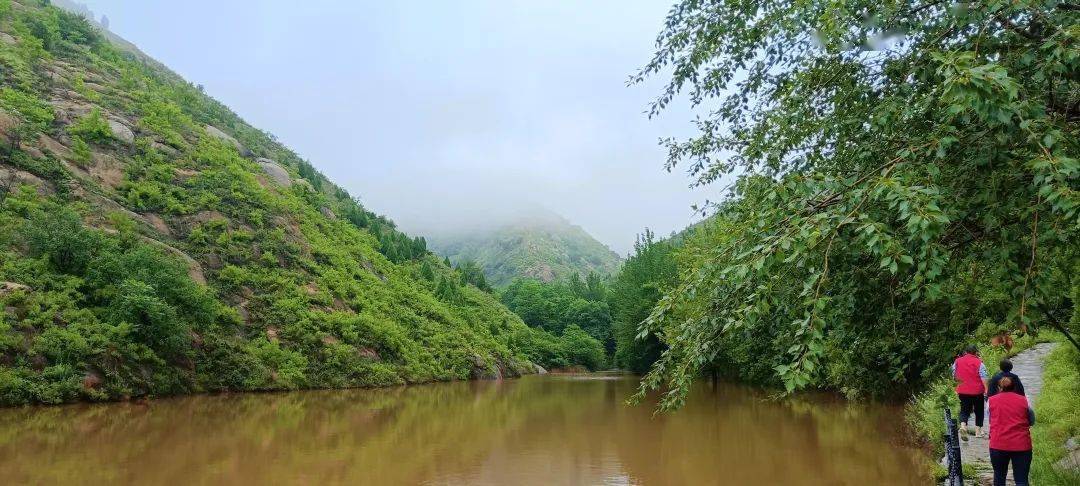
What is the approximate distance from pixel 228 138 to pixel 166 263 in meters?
29.8

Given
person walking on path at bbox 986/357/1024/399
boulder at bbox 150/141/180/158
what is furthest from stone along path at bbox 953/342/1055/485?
boulder at bbox 150/141/180/158

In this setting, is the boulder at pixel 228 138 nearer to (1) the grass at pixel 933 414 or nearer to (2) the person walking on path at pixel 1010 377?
(1) the grass at pixel 933 414

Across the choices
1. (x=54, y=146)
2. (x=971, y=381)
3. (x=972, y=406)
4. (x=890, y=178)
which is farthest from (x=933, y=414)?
(x=54, y=146)

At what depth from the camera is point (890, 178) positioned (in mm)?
3402

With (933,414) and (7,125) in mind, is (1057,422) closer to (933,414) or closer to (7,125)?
(933,414)

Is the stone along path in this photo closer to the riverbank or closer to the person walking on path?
the riverbank

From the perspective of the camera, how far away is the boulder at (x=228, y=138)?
5212cm

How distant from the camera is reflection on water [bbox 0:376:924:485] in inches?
484

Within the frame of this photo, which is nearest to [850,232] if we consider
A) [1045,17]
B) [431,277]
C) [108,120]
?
[1045,17]

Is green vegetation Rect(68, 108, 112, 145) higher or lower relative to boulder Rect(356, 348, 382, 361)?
higher

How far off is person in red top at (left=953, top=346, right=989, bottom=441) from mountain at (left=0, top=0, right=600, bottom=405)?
2571 cm

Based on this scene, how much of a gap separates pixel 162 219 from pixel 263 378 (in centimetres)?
1192

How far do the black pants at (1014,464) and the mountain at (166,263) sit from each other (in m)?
25.7

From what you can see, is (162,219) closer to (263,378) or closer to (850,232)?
(263,378)
